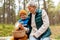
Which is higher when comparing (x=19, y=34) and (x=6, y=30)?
(x=19, y=34)

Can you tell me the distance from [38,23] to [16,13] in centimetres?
281

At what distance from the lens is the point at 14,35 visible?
2.80 m

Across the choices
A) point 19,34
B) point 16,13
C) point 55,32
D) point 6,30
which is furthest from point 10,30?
point 19,34

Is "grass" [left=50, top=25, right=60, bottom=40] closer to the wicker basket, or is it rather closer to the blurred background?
the blurred background

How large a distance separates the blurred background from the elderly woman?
2627mm

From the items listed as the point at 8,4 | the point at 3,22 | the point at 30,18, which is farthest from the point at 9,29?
the point at 30,18

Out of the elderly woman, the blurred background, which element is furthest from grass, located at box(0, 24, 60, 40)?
the elderly woman

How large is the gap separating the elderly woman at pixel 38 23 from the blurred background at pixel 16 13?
8.62 ft

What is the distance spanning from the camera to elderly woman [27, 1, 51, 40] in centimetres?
274

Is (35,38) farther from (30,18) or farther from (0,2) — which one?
(0,2)

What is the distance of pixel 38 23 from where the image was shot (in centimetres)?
278

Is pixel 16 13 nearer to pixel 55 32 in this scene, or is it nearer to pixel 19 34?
pixel 55 32

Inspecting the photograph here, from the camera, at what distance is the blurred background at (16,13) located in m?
5.48

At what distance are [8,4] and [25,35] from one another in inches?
115
